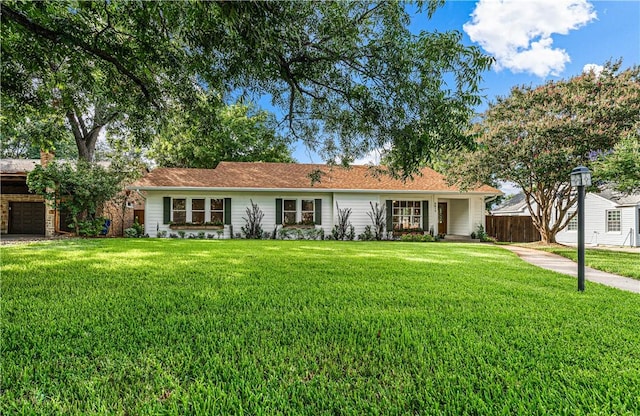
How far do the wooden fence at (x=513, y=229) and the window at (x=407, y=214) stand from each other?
4.65 metres

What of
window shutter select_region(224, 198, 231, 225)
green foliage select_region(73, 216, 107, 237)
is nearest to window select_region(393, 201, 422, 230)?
window shutter select_region(224, 198, 231, 225)

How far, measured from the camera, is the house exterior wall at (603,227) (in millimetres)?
17531

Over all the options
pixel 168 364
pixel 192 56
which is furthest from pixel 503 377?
pixel 192 56

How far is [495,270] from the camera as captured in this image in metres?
6.40

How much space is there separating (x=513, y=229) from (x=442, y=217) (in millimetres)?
3749

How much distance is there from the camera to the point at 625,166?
940 cm

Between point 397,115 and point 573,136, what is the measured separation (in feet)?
34.7

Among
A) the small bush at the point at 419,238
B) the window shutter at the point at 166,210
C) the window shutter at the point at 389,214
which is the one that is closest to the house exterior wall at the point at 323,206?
the window shutter at the point at 166,210

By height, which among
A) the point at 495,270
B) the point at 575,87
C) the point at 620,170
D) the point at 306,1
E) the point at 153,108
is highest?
Answer: the point at 575,87

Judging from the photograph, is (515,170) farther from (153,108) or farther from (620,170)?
(153,108)

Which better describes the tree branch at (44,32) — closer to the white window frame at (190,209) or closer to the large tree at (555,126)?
the large tree at (555,126)

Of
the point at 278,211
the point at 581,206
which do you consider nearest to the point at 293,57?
the point at 581,206

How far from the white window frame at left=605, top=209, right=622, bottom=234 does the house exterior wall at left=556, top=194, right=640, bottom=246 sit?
0.26ft

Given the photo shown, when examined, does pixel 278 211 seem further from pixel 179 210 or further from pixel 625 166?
pixel 625 166
